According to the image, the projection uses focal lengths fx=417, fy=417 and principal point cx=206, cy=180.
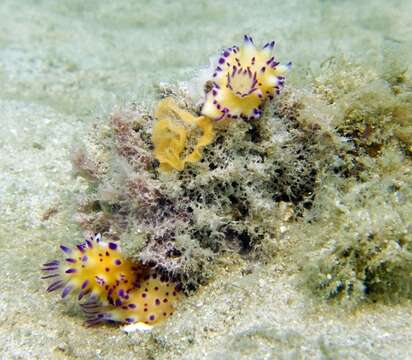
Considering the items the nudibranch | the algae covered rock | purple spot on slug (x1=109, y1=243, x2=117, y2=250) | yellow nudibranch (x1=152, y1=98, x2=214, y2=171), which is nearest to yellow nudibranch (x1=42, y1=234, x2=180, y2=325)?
purple spot on slug (x1=109, y1=243, x2=117, y2=250)

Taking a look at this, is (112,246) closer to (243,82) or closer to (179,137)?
(179,137)

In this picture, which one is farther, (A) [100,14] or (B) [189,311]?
(A) [100,14]

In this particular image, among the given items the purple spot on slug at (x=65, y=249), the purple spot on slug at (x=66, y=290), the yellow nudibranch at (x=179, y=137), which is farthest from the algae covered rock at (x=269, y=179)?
the purple spot on slug at (x=66, y=290)

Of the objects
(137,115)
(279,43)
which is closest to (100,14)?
(279,43)

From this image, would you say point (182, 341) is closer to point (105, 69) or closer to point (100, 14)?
point (105, 69)

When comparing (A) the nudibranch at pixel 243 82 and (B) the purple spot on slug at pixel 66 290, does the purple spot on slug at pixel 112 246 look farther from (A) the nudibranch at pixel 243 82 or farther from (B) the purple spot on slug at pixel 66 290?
(A) the nudibranch at pixel 243 82

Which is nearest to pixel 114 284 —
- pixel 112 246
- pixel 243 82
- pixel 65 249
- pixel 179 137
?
pixel 112 246

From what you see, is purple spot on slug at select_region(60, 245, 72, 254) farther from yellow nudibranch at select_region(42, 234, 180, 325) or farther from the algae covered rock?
the algae covered rock

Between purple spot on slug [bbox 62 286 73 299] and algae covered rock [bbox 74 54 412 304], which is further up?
algae covered rock [bbox 74 54 412 304]
